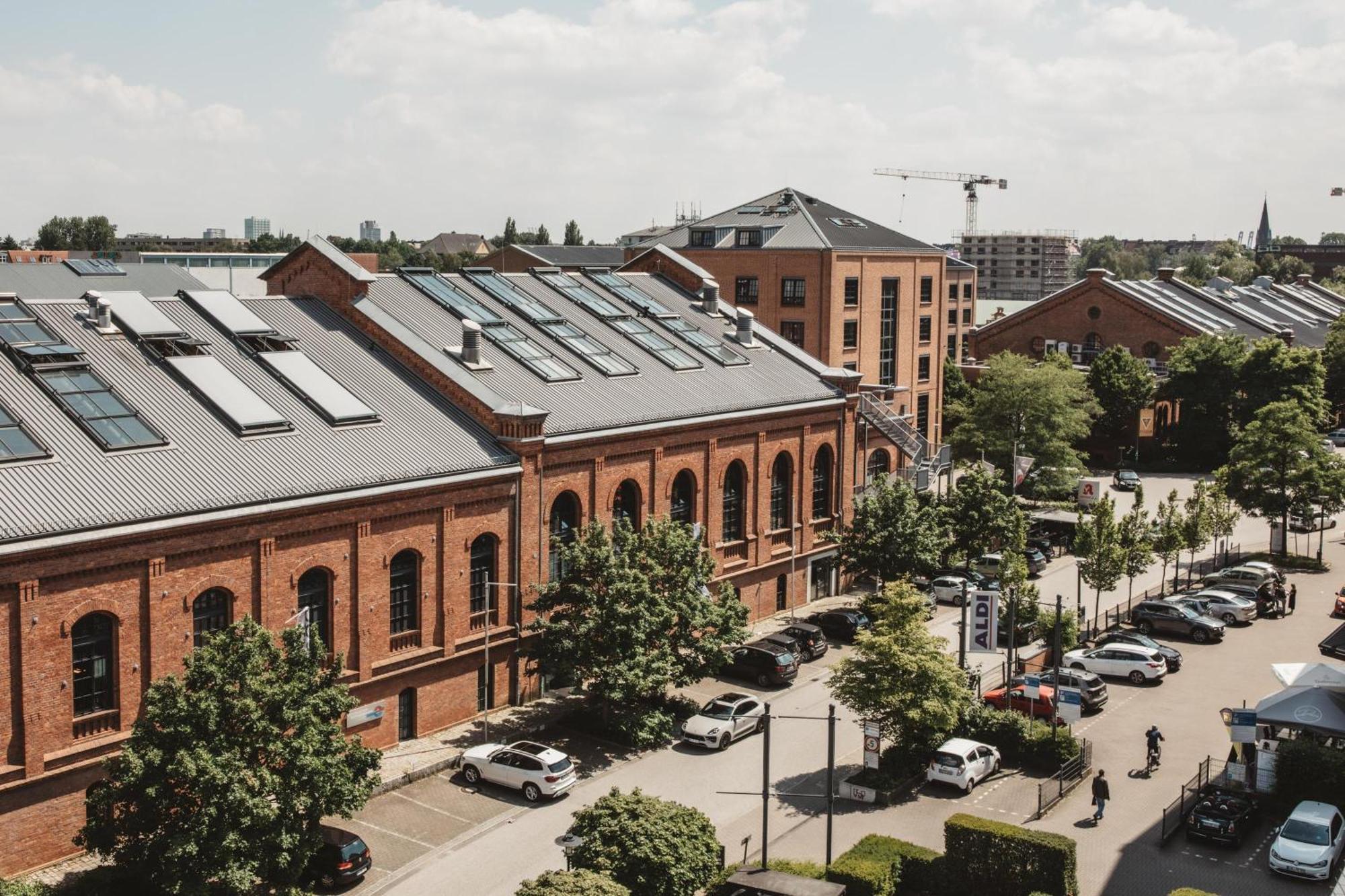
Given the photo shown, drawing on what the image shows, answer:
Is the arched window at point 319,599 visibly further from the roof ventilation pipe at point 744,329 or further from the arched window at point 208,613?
the roof ventilation pipe at point 744,329

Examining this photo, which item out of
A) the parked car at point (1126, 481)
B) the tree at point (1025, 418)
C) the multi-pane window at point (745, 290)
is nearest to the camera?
the multi-pane window at point (745, 290)

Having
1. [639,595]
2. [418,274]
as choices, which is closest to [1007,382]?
[418,274]

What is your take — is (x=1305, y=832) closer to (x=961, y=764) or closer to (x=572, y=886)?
(x=961, y=764)

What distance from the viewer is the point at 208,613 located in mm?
35406

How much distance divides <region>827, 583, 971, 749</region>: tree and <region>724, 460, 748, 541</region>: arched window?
14.4m

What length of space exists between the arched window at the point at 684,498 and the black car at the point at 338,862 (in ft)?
73.8

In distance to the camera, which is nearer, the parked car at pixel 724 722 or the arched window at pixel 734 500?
the parked car at pixel 724 722

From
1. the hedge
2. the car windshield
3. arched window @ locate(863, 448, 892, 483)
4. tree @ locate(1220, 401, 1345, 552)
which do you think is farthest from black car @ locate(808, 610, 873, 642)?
tree @ locate(1220, 401, 1345, 552)

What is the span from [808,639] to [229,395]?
80.6 feet

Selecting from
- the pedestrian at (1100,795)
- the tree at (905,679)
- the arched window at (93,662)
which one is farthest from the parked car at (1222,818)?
the arched window at (93,662)

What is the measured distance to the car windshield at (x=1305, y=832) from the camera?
1330 inches

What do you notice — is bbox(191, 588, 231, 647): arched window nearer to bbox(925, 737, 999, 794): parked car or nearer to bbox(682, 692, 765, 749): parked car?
bbox(682, 692, 765, 749): parked car

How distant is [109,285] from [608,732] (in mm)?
66749

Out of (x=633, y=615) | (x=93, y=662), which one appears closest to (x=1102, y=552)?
(x=633, y=615)
